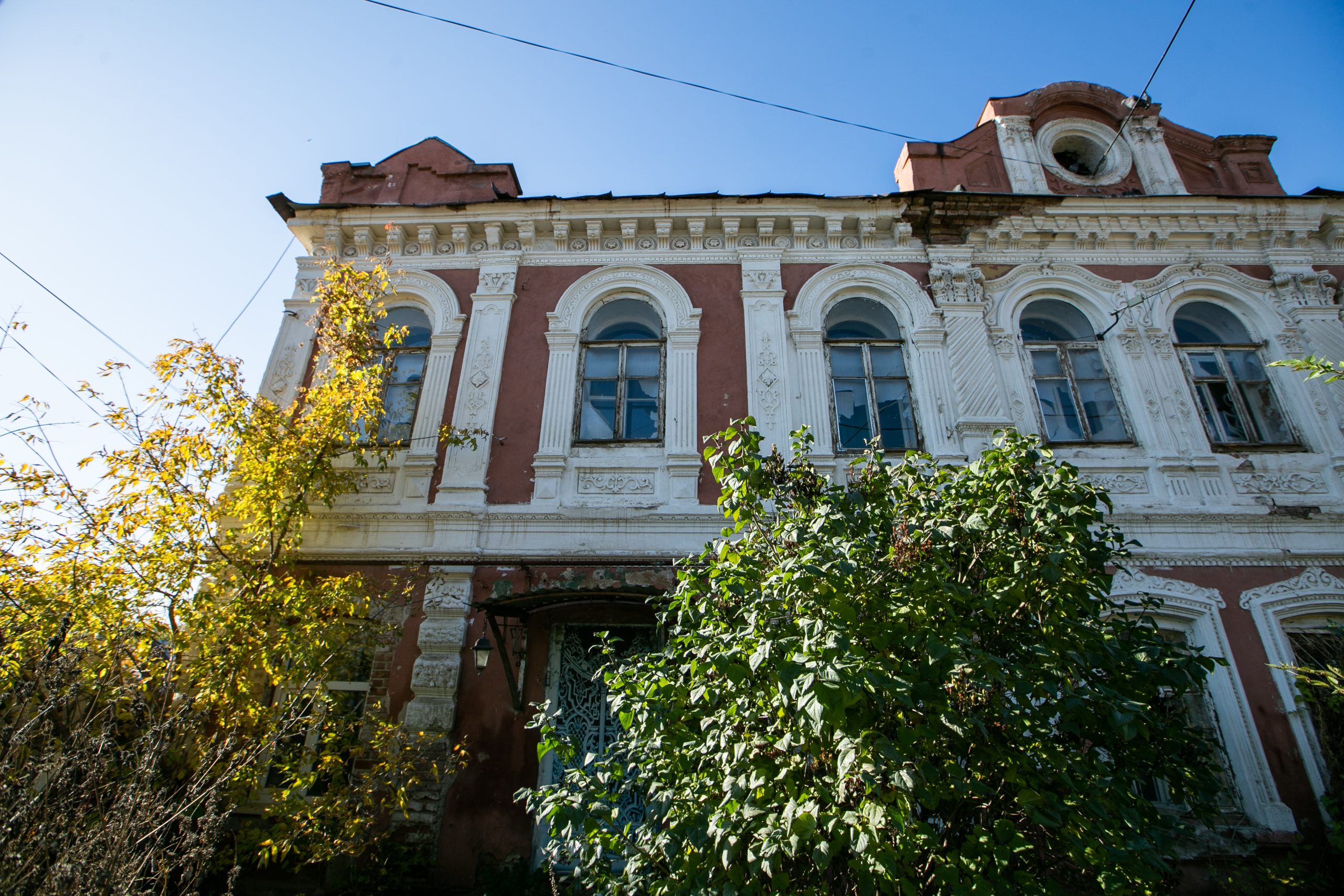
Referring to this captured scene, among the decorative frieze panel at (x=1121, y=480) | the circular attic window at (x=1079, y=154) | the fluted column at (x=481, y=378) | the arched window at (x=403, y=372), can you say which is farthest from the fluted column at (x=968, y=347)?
the arched window at (x=403, y=372)

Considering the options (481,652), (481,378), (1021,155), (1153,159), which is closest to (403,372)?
(481,378)

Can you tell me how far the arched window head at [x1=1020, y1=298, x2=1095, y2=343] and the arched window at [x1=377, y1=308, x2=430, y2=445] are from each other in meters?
7.11

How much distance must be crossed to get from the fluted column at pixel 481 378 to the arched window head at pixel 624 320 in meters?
1.02

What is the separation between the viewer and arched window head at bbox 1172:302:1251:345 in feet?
27.0

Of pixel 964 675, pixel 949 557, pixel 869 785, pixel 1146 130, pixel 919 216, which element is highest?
pixel 1146 130

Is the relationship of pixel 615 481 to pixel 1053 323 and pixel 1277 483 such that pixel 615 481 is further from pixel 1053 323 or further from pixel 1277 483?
pixel 1277 483

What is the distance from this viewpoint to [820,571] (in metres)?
3.06

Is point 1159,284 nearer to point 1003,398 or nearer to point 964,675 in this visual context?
point 1003,398

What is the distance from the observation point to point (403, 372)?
8.27 metres

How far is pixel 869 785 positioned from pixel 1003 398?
5.90 m

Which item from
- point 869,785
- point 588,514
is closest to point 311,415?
point 588,514

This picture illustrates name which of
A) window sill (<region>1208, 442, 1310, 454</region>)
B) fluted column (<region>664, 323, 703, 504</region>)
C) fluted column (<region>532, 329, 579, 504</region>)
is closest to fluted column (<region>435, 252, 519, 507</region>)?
fluted column (<region>532, 329, 579, 504</region>)

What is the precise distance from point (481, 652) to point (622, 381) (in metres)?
3.32

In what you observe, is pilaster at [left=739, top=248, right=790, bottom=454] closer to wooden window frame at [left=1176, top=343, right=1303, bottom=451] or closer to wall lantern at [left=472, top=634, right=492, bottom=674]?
wall lantern at [left=472, top=634, right=492, bottom=674]
